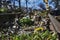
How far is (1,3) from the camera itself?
9664 millimetres

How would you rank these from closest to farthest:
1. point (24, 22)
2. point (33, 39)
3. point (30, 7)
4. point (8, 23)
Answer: point (33, 39), point (8, 23), point (24, 22), point (30, 7)

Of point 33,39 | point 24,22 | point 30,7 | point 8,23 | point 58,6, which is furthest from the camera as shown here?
point 58,6

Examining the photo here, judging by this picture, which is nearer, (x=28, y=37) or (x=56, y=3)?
(x=28, y=37)

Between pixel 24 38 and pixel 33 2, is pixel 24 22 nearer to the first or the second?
pixel 24 38

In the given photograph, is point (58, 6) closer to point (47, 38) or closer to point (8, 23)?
point (8, 23)

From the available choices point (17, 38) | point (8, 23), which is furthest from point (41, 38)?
point (8, 23)

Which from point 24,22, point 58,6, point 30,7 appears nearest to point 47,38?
point 24,22

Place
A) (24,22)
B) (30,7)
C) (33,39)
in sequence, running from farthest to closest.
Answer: (30,7) < (24,22) < (33,39)

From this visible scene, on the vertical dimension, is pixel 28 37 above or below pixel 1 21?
above

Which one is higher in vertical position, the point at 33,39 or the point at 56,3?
the point at 33,39

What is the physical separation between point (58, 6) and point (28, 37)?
7.21 m

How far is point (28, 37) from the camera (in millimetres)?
3109

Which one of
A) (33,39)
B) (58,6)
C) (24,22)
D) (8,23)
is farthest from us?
(58,6)

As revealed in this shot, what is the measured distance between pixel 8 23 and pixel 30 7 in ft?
13.2
